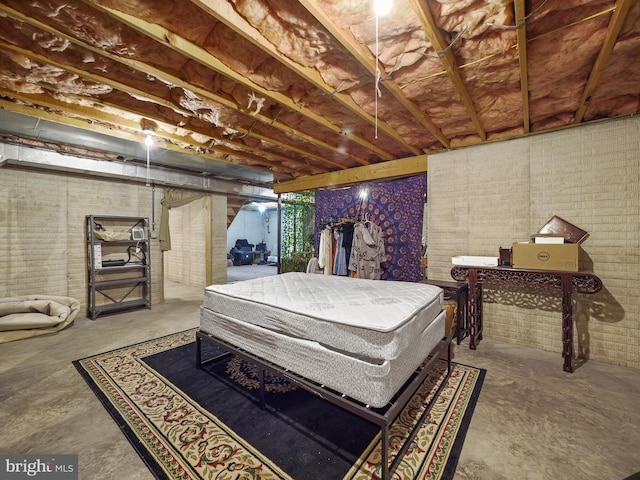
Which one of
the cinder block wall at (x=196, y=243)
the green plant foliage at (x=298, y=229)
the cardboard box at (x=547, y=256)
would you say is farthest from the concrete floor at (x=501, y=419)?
the green plant foliage at (x=298, y=229)

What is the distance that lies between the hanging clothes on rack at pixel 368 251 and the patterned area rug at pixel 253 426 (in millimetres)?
2034

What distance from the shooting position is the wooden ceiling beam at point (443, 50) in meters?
1.54

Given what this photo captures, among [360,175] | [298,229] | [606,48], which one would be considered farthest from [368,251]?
[606,48]

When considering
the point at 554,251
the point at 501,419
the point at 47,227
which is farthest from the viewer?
the point at 47,227

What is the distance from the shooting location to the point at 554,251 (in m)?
2.71

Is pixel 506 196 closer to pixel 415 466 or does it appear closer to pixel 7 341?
pixel 415 466

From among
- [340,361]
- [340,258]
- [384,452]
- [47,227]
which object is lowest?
[384,452]

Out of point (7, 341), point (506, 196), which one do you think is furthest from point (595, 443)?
point (7, 341)

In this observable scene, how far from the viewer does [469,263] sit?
3229 mm

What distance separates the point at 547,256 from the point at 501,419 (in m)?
1.67

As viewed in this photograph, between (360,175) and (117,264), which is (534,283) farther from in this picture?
(117,264)

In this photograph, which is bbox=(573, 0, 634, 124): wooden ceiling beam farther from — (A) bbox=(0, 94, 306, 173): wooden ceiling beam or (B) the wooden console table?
(A) bbox=(0, 94, 306, 173): wooden ceiling beam

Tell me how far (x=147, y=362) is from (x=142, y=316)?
201 centimetres

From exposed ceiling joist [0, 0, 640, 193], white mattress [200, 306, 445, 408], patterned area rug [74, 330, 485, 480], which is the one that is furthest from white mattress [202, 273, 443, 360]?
exposed ceiling joist [0, 0, 640, 193]
